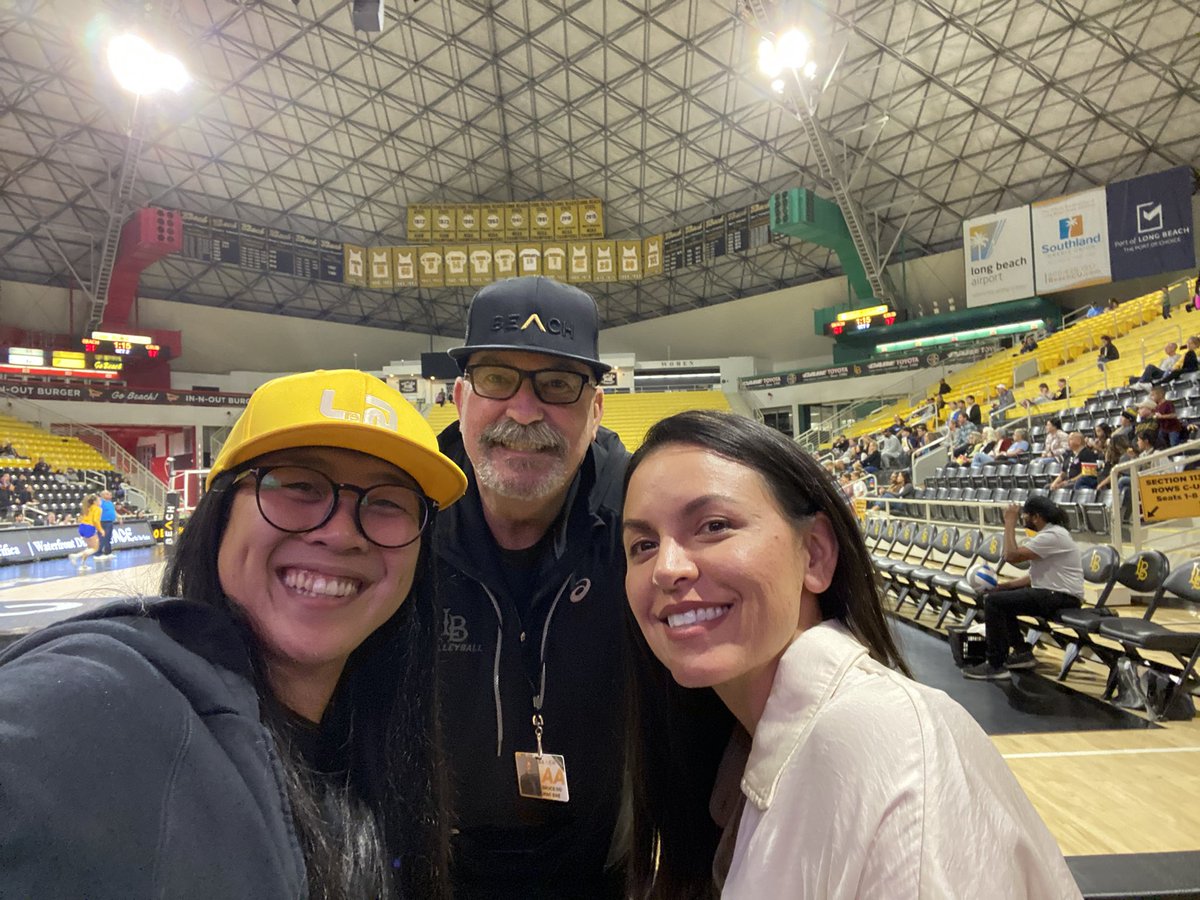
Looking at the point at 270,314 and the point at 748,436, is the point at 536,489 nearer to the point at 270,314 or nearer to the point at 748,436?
the point at 748,436

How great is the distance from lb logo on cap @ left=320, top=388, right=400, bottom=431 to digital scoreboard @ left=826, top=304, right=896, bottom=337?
72.4 feet

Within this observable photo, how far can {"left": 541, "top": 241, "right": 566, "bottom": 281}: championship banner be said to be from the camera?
2103 cm

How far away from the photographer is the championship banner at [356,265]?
21.7 m

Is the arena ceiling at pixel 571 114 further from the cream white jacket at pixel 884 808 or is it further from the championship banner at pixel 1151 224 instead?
the cream white jacket at pixel 884 808

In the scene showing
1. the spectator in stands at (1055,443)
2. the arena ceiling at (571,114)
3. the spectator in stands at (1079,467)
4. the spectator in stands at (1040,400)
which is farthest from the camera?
the arena ceiling at (571,114)

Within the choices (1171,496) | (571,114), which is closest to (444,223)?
(571,114)

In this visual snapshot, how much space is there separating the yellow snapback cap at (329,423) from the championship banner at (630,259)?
68.4 feet

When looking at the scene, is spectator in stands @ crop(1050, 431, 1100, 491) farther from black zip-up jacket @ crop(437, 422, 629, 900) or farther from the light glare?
the light glare

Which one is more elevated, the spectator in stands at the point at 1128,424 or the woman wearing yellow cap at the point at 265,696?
the spectator in stands at the point at 1128,424

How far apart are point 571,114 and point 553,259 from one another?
14.0 feet

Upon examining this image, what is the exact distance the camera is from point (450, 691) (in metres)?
1.66

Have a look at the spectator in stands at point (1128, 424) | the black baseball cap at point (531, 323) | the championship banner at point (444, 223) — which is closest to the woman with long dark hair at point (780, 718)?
the black baseball cap at point (531, 323)

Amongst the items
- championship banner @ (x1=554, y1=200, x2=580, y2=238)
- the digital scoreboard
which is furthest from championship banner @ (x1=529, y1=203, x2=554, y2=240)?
the digital scoreboard

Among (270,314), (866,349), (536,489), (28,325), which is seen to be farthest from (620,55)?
(28,325)
